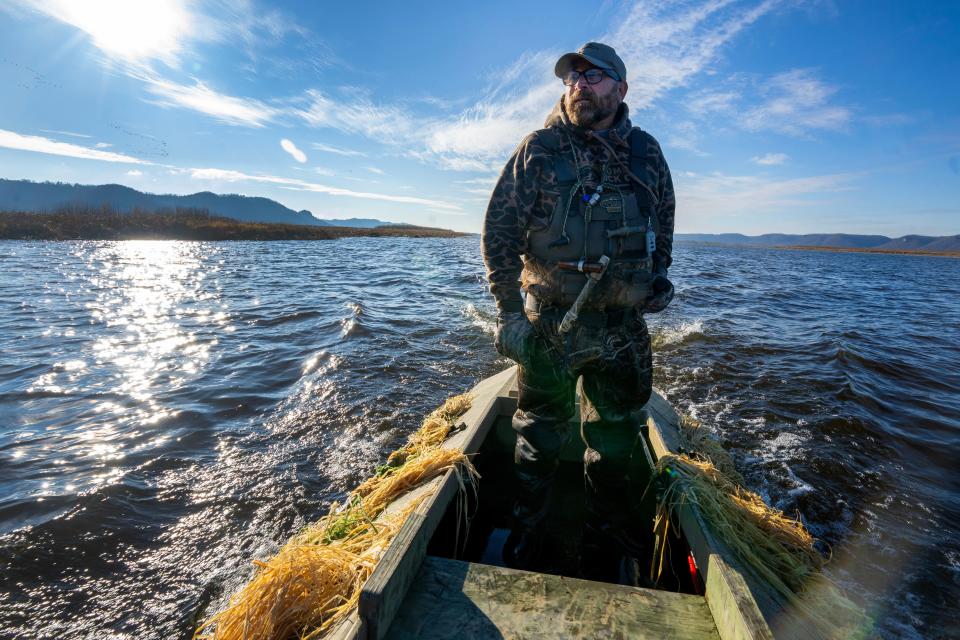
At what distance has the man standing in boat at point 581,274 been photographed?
124 inches

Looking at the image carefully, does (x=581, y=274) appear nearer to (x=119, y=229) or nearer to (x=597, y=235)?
(x=597, y=235)

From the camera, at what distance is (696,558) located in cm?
275

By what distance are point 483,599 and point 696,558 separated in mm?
1422

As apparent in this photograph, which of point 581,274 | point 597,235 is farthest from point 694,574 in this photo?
point 597,235

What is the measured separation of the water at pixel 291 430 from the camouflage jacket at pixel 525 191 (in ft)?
11.6

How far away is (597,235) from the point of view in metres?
3.14

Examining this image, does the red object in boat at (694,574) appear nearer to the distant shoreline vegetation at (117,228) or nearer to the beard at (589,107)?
the beard at (589,107)

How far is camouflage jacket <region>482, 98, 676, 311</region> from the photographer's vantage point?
125 inches

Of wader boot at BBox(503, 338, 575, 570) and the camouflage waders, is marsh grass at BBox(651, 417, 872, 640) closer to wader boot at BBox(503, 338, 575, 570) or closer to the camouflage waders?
the camouflage waders

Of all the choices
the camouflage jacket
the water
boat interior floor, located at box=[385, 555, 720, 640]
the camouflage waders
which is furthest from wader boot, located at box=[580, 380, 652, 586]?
the water

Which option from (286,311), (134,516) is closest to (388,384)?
(134,516)

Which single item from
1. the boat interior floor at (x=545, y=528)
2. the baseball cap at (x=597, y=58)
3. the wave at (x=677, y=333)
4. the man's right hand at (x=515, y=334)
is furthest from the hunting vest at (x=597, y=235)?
the wave at (x=677, y=333)

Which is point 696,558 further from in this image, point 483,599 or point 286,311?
point 286,311

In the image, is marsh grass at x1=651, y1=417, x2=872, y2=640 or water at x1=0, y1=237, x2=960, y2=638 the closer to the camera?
marsh grass at x1=651, y1=417, x2=872, y2=640
